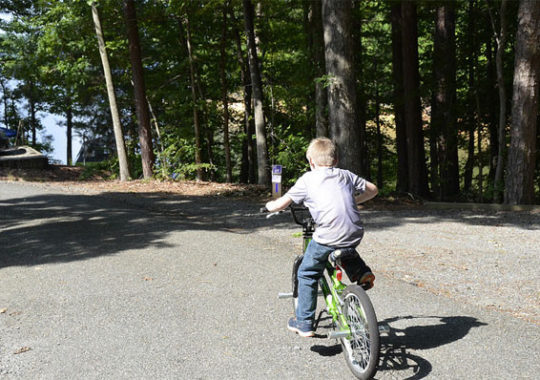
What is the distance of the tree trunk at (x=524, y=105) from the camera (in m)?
11.9

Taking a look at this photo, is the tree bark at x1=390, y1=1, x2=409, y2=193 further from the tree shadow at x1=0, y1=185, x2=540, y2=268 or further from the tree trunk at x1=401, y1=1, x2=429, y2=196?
the tree shadow at x1=0, y1=185, x2=540, y2=268

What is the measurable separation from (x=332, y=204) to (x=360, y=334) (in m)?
0.96

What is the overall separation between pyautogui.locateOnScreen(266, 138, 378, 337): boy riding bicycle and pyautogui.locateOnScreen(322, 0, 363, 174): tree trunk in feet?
27.2

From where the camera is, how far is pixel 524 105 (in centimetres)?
1226

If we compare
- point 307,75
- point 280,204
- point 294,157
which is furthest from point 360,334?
point 307,75

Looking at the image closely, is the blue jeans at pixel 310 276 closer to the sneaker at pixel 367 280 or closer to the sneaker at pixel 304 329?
the sneaker at pixel 304 329

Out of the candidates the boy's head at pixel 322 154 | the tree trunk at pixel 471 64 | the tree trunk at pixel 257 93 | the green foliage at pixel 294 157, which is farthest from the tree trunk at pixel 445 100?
the boy's head at pixel 322 154

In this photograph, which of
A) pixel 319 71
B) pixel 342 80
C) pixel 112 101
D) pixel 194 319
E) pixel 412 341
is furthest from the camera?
pixel 112 101

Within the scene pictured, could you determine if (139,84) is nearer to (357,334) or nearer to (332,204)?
(332,204)

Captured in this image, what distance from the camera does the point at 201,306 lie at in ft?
17.4

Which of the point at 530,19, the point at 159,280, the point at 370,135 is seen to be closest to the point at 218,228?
the point at 159,280

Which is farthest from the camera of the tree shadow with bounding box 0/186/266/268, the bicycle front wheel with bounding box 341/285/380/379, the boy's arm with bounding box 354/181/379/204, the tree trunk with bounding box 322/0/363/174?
the tree trunk with bounding box 322/0/363/174

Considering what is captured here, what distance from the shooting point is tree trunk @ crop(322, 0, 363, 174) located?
39.1 ft

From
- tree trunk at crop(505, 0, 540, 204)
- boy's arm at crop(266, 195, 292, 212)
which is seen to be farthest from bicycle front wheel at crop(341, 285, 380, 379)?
tree trunk at crop(505, 0, 540, 204)
